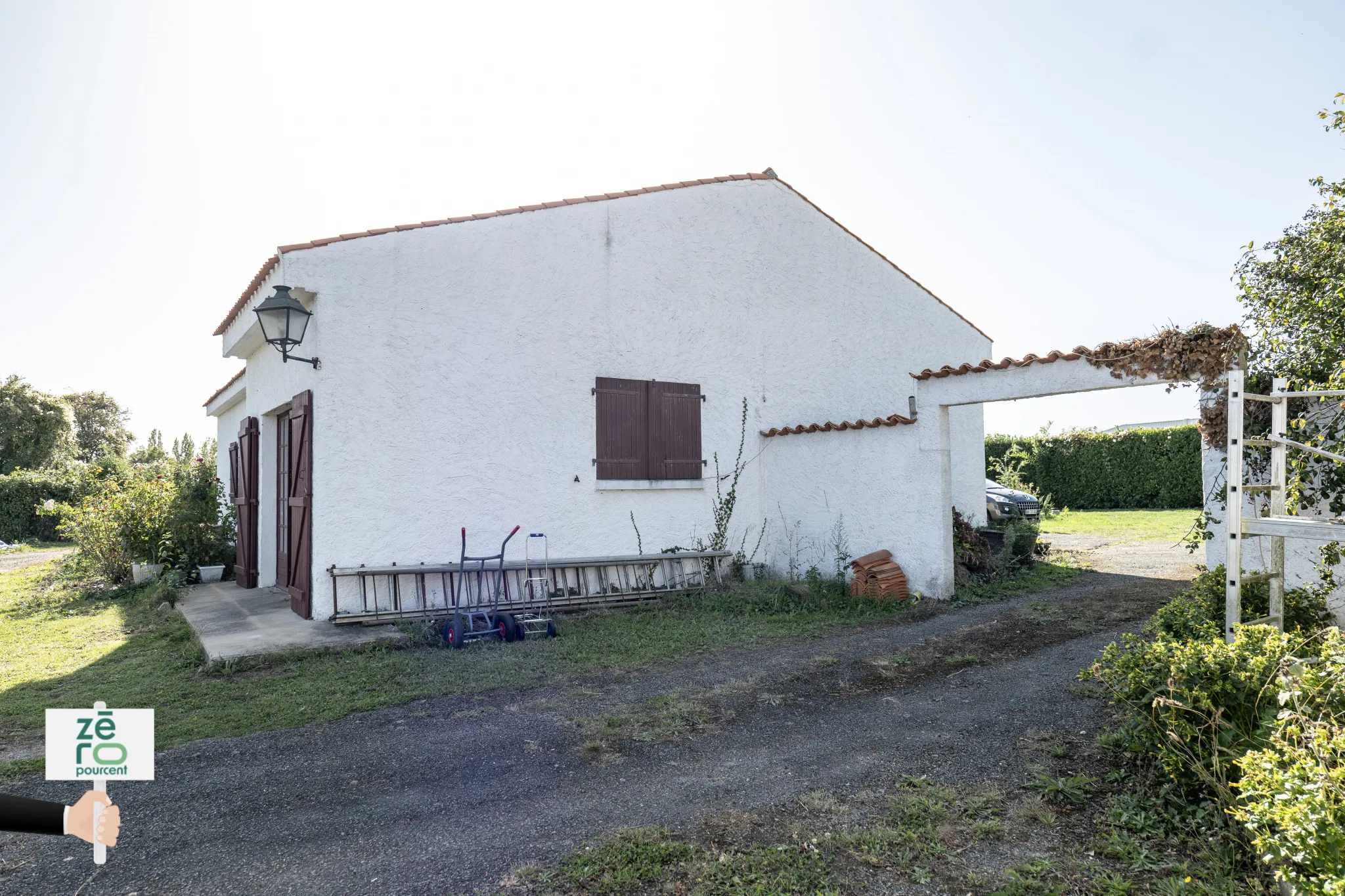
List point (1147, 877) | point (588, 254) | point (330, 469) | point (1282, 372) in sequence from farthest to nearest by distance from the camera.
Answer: point (588, 254) < point (330, 469) < point (1282, 372) < point (1147, 877)

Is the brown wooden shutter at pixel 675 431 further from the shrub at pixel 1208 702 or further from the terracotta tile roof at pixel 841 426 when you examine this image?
the shrub at pixel 1208 702

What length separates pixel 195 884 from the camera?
2.88m

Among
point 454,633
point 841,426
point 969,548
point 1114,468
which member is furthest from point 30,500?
point 1114,468

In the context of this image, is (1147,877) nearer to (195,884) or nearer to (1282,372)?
(195,884)

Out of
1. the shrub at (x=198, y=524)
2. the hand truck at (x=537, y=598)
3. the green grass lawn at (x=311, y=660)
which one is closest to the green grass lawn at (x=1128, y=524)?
the green grass lawn at (x=311, y=660)

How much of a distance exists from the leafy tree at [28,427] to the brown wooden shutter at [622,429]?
3071 cm

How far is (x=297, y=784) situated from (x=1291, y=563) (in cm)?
679

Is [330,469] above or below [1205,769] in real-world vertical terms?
above

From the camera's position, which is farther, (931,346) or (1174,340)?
(931,346)

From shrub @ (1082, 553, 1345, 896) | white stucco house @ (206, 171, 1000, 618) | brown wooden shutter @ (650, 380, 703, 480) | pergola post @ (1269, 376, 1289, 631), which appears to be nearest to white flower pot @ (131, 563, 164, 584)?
white stucco house @ (206, 171, 1000, 618)

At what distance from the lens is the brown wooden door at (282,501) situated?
30.1 ft

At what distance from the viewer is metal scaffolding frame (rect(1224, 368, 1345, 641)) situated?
12.1 ft

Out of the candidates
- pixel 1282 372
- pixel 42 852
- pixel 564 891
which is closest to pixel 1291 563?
pixel 1282 372

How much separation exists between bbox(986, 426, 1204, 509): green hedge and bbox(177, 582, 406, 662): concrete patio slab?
16.7 meters
